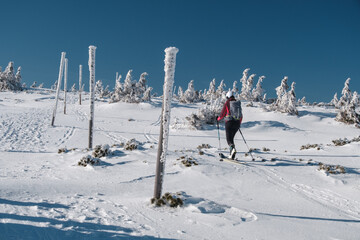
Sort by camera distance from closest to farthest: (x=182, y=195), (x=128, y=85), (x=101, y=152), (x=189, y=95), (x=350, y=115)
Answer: (x=182, y=195) < (x=101, y=152) < (x=350, y=115) < (x=128, y=85) < (x=189, y=95)

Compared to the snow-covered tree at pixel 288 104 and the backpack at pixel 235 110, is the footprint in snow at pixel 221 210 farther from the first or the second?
the snow-covered tree at pixel 288 104

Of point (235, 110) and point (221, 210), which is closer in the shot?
point (221, 210)

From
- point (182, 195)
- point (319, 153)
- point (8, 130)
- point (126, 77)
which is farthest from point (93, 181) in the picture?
point (126, 77)

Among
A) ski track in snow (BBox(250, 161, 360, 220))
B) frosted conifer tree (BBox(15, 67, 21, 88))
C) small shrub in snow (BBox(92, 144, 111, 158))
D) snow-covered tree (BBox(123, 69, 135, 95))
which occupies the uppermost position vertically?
frosted conifer tree (BBox(15, 67, 21, 88))

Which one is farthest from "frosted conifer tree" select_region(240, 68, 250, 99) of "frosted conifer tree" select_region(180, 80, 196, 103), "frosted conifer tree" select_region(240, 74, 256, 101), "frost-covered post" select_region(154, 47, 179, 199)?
"frost-covered post" select_region(154, 47, 179, 199)

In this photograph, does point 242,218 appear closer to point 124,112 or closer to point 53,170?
point 53,170

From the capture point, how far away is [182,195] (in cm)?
501

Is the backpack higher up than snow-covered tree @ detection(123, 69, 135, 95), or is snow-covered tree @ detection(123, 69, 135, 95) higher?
snow-covered tree @ detection(123, 69, 135, 95)

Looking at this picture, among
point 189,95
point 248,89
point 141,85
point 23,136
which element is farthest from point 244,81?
point 23,136

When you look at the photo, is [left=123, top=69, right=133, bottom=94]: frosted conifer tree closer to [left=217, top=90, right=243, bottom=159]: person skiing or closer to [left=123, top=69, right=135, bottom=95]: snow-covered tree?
[left=123, top=69, right=135, bottom=95]: snow-covered tree

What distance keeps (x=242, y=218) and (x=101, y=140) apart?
1326cm

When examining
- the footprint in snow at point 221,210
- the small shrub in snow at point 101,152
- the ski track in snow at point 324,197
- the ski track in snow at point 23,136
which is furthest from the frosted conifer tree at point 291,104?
the footprint in snow at point 221,210

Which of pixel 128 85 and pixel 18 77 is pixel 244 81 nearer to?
pixel 128 85

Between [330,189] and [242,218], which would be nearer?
[242,218]
